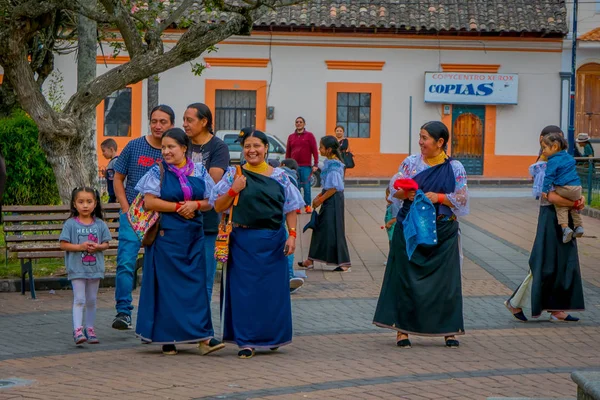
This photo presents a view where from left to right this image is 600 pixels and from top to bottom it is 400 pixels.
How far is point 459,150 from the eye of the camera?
110 ft

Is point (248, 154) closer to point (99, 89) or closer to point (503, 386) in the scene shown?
point (503, 386)

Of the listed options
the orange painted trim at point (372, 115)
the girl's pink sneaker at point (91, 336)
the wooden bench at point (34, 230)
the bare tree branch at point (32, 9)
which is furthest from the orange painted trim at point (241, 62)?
the girl's pink sneaker at point (91, 336)

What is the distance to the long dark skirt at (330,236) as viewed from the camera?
13398 millimetres

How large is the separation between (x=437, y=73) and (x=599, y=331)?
23726mm

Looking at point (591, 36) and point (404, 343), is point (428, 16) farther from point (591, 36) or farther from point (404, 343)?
point (404, 343)

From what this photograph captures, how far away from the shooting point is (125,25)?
12.9 m

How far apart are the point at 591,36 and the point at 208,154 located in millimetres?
26066

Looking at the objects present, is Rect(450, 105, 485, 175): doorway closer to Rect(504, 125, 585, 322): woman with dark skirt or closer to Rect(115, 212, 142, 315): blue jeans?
Rect(504, 125, 585, 322): woman with dark skirt

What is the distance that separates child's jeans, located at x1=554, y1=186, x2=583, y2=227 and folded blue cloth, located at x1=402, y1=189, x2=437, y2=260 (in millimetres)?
1779

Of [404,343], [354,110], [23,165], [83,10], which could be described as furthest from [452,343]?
[354,110]

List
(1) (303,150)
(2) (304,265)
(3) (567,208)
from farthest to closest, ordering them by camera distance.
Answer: (1) (303,150) → (2) (304,265) → (3) (567,208)

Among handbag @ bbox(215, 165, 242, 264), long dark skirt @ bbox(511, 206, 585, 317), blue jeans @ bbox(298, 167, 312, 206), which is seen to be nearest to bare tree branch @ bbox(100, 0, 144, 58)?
handbag @ bbox(215, 165, 242, 264)

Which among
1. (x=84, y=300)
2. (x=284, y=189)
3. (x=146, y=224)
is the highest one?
(x=284, y=189)

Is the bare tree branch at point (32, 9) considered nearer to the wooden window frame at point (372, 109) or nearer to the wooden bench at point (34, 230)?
the wooden bench at point (34, 230)
